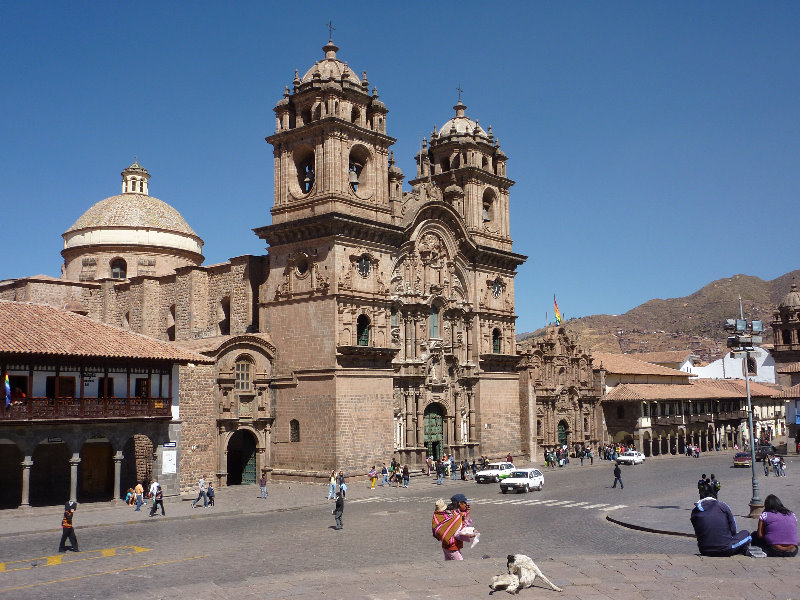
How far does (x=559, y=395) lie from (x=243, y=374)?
2930cm

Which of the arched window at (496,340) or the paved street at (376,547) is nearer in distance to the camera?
the paved street at (376,547)

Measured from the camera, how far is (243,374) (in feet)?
146

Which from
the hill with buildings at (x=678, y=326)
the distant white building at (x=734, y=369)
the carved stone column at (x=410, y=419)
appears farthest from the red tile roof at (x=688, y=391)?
the hill with buildings at (x=678, y=326)

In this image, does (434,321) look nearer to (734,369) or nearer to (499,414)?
(499,414)

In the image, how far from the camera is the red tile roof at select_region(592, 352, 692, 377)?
229ft

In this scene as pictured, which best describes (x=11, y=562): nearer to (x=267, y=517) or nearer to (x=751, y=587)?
(x=267, y=517)

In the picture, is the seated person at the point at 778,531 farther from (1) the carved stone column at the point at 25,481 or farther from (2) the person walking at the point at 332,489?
(1) the carved stone column at the point at 25,481

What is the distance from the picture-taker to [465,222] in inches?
2203

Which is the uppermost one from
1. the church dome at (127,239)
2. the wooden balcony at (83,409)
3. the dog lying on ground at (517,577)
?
the church dome at (127,239)

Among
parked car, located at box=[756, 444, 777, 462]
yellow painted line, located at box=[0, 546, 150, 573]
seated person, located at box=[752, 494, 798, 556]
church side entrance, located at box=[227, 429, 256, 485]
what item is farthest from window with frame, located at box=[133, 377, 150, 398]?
parked car, located at box=[756, 444, 777, 462]

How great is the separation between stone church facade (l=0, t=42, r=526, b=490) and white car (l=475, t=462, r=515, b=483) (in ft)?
16.2

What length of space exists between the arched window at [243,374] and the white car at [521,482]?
15600 millimetres

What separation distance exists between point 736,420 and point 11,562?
72355 mm

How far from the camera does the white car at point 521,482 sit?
127 feet
